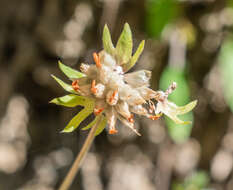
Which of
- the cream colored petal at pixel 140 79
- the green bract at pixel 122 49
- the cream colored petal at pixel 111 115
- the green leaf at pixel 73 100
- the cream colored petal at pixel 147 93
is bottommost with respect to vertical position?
the cream colored petal at pixel 111 115

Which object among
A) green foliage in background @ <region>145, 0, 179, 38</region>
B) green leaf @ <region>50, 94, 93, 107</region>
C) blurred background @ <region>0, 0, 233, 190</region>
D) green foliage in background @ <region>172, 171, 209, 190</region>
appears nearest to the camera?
green leaf @ <region>50, 94, 93, 107</region>

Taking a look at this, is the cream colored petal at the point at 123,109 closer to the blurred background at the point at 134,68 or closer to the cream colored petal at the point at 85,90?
the cream colored petal at the point at 85,90

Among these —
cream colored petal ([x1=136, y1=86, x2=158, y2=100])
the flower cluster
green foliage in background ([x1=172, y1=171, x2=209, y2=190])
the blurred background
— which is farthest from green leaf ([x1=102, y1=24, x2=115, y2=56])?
green foliage in background ([x1=172, y1=171, x2=209, y2=190])

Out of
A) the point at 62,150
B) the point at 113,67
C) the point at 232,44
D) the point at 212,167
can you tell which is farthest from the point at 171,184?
the point at 113,67

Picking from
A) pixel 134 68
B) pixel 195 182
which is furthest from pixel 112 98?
pixel 195 182

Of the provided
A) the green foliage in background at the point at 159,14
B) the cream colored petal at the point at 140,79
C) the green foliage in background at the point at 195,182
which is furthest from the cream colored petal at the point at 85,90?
the green foliage in background at the point at 195,182

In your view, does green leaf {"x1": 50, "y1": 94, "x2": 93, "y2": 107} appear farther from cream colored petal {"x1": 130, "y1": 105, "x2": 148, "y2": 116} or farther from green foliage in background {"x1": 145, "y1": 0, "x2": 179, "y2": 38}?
green foliage in background {"x1": 145, "y1": 0, "x2": 179, "y2": 38}

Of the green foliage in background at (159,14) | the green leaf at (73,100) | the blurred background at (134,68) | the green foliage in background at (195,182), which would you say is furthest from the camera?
the green foliage in background at (195,182)
